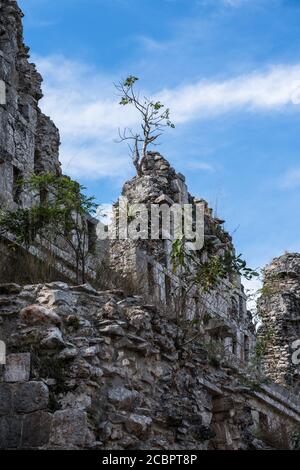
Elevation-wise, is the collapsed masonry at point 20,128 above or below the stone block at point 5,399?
above

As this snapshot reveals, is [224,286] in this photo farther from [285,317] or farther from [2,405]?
[2,405]

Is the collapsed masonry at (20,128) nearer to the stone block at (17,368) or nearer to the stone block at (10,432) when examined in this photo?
the stone block at (17,368)

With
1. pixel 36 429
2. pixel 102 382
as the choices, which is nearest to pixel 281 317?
pixel 102 382

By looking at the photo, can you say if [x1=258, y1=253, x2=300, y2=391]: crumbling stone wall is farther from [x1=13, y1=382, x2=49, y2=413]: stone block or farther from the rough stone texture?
[x1=13, y1=382, x2=49, y2=413]: stone block

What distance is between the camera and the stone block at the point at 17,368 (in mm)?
10062

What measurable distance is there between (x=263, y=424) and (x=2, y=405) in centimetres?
838

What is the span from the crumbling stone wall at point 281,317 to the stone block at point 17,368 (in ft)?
44.6

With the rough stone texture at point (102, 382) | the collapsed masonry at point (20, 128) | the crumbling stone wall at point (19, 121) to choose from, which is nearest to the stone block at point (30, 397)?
the rough stone texture at point (102, 382)

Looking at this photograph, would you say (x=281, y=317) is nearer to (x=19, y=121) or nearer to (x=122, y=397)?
(x=19, y=121)

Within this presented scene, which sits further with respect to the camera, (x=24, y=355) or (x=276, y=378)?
(x=276, y=378)

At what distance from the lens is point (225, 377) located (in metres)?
13.9

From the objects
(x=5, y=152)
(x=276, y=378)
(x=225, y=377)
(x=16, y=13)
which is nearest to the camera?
(x=225, y=377)
